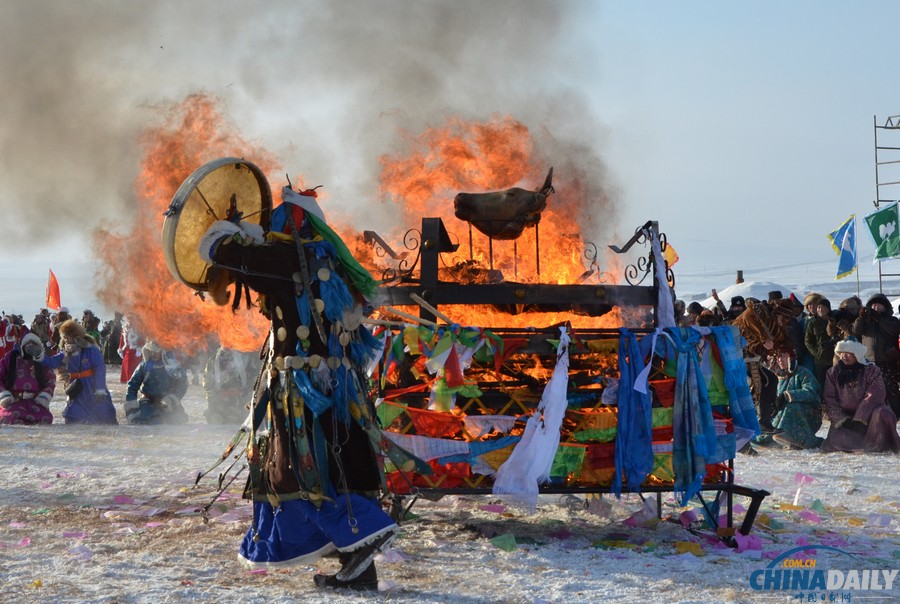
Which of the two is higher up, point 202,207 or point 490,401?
point 202,207

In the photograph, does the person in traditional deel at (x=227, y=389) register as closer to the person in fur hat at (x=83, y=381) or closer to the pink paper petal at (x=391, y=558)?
the person in fur hat at (x=83, y=381)

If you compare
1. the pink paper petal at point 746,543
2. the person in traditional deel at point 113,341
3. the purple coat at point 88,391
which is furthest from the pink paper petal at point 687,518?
the person in traditional deel at point 113,341

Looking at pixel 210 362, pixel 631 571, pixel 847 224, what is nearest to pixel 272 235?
pixel 631 571

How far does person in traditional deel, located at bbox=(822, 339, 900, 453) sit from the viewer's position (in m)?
10.4

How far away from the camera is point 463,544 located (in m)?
6.25

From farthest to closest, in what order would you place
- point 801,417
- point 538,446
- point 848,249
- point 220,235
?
point 848,249, point 801,417, point 538,446, point 220,235

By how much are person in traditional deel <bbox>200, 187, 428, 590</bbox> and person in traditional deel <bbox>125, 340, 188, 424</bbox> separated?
8785 millimetres

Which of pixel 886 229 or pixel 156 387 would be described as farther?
pixel 886 229

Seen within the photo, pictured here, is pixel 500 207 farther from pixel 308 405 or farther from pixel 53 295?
pixel 53 295

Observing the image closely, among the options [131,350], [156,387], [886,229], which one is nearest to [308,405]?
[156,387]

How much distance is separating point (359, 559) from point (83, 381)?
31.5ft

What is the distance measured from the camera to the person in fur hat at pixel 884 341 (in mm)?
12578

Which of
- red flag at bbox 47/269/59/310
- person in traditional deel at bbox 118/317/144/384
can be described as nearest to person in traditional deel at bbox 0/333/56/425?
person in traditional deel at bbox 118/317/144/384

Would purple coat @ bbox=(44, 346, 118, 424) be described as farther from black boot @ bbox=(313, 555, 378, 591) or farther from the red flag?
the red flag
